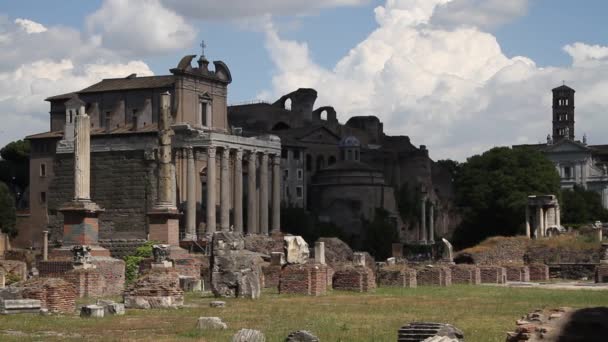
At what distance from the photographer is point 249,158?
83500 millimetres

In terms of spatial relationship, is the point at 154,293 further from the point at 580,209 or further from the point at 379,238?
the point at 580,209

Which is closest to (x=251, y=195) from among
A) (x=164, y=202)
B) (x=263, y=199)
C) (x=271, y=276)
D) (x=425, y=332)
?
(x=263, y=199)

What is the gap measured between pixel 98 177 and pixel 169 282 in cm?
5799

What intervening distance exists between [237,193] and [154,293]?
5632 centimetres

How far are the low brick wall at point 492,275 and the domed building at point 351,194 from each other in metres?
50.7

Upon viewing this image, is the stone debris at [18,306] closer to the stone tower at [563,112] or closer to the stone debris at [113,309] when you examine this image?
the stone debris at [113,309]

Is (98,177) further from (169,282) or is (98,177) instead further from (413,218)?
(169,282)

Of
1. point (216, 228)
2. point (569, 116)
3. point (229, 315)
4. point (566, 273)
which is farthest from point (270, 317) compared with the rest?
point (569, 116)

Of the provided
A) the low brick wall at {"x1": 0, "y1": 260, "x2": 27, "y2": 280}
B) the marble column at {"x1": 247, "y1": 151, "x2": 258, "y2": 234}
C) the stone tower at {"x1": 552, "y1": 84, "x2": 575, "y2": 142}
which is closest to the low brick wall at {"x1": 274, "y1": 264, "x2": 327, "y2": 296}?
the low brick wall at {"x1": 0, "y1": 260, "x2": 27, "y2": 280}

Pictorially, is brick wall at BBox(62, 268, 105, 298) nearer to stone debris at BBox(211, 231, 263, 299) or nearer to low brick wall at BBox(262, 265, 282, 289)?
stone debris at BBox(211, 231, 263, 299)

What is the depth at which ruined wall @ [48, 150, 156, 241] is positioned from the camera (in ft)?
262

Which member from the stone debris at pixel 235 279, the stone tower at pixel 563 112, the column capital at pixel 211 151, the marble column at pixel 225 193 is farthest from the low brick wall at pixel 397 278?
the stone tower at pixel 563 112

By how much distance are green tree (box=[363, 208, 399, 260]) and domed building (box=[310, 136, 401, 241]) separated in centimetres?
168

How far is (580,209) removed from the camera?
3853 inches
